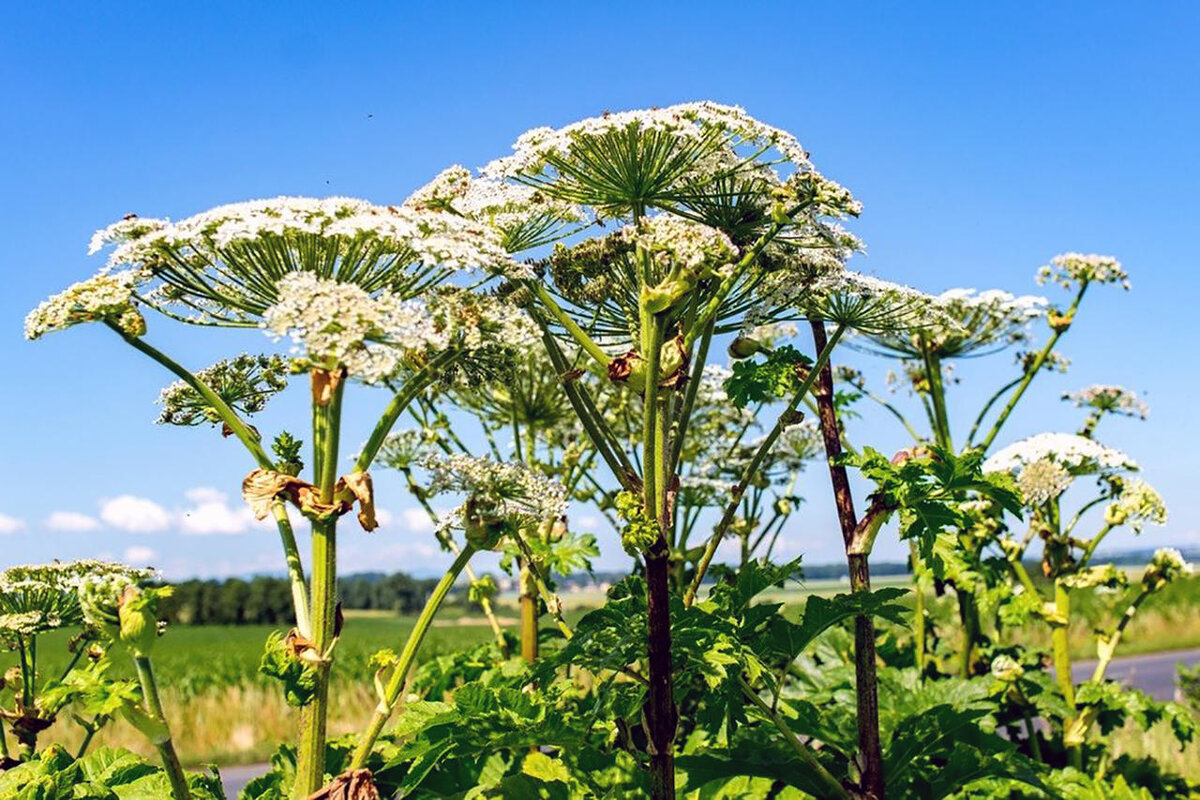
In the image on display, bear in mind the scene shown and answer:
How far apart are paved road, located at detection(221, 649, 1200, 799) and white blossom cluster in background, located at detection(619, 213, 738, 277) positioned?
14.0 meters

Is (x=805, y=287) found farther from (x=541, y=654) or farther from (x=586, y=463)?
(x=541, y=654)

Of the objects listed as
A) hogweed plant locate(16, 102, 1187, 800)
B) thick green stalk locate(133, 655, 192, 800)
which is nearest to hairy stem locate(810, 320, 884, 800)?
hogweed plant locate(16, 102, 1187, 800)

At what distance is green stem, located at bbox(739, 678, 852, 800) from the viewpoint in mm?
3957

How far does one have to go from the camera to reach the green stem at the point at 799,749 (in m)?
3.96

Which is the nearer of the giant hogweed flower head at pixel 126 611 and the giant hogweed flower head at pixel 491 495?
the giant hogweed flower head at pixel 126 611

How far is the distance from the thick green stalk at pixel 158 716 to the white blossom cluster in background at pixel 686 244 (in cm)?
188

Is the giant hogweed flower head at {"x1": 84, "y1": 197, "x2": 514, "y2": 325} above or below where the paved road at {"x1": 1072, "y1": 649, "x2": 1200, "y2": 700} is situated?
above

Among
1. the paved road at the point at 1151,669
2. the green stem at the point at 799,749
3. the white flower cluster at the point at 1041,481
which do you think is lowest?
the paved road at the point at 1151,669

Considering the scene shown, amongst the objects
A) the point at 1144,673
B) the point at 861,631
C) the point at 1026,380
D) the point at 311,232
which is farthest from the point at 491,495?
the point at 1144,673

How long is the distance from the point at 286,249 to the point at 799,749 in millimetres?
2688

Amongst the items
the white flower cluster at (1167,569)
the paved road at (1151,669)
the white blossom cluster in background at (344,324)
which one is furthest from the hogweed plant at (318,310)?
the paved road at (1151,669)

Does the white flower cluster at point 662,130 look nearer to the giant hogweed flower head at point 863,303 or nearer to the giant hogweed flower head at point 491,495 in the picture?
the giant hogweed flower head at point 863,303

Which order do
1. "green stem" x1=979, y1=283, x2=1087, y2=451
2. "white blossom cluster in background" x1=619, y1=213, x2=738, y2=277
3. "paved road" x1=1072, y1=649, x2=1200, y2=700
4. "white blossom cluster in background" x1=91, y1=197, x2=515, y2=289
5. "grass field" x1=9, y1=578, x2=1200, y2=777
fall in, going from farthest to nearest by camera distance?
"paved road" x1=1072, y1=649, x2=1200, y2=700 < "grass field" x1=9, y1=578, x2=1200, y2=777 < "green stem" x1=979, y1=283, x2=1087, y2=451 < "white blossom cluster in background" x1=619, y1=213, x2=738, y2=277 < "white blossom cluster in background" x1=91, y1=197, x2=515, y2=289

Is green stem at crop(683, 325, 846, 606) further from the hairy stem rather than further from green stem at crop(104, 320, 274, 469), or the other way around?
green stem at crop(104, 320, 274, 469)
